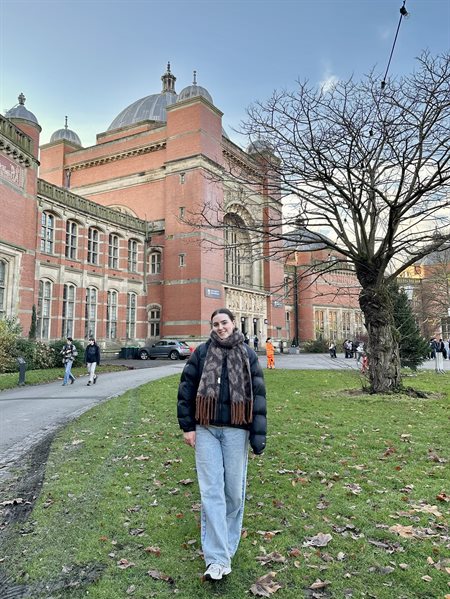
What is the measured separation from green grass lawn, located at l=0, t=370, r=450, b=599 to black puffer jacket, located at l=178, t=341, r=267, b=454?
3.43 ft

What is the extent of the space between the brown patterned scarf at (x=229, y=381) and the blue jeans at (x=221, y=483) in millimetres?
150

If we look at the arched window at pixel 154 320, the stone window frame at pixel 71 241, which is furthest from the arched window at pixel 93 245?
the arched window at pixel 154 320

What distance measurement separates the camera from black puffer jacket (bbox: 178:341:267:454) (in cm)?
338

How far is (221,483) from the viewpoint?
333 centimetres

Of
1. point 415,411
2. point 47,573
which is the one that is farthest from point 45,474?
point 415,411

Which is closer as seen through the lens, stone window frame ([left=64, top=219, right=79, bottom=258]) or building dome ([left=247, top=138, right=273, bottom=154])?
building dome ([left=247, top=138, right=273, bottom=154])

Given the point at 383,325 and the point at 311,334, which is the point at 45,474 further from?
the point at 311,334

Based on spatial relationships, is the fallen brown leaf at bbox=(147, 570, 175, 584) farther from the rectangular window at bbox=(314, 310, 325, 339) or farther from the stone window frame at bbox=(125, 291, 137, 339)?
the rectangular window at bbox=(314, 310, 325, 339)

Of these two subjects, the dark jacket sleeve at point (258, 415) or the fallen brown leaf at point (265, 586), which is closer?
the fallen brown leaf at point (265, 586)

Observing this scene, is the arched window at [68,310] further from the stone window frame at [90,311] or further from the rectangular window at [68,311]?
the stone window frame at [90,311]

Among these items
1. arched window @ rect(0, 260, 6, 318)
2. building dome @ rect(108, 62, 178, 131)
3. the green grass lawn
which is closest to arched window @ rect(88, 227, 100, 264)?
arched window @ rect(0, 260, 6, 318)

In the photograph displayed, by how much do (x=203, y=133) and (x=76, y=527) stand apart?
120 feet

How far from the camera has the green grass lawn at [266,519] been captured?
3.17 m

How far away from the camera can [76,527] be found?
13.5 feet
